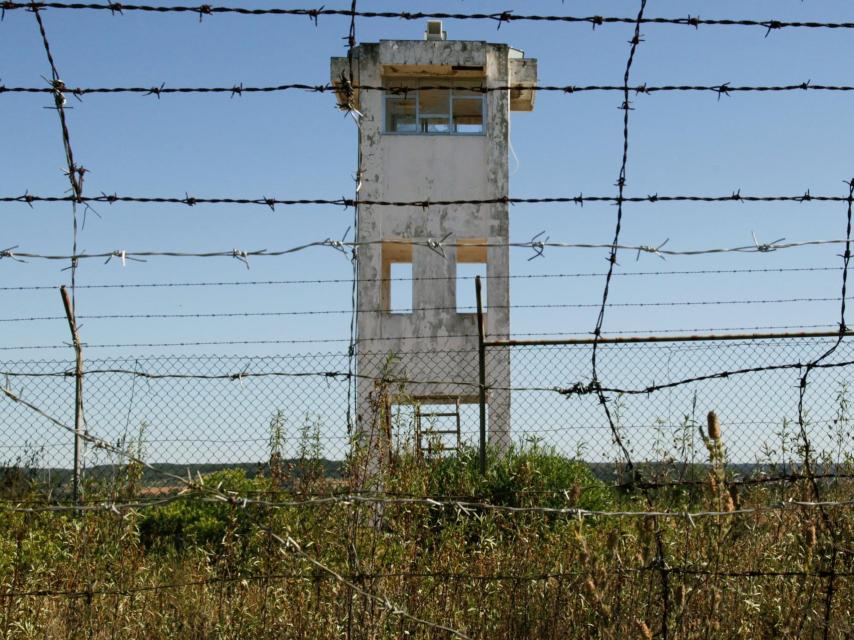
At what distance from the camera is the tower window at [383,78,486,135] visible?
61.1ft

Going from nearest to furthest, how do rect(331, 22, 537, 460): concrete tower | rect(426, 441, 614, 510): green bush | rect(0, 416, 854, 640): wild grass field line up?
rect(0, 416, 854, 640): wild grass field, rect(426, 441, 614, 510): green bush, rect(331, 22, 537, 460): concrete tower

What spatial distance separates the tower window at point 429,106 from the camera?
1861 cm

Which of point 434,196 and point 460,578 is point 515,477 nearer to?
point 460,578

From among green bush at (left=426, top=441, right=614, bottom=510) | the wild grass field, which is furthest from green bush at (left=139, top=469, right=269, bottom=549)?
the wild grass field

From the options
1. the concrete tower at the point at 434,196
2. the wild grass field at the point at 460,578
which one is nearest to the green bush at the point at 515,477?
the wild grass field at the point at 460,578

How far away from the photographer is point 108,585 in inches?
204

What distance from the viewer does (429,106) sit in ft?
63.2

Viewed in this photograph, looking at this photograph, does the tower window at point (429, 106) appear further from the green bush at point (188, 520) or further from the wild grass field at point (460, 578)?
the wild grass field at point (460, 578)

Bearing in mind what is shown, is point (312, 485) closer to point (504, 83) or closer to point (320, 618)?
point (320, 618)

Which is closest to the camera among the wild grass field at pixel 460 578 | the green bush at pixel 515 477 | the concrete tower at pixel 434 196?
the wild grass field at pixel 460 578

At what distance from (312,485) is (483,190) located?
12.6 m

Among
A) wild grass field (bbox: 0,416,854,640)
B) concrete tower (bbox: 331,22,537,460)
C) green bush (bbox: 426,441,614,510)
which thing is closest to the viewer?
wild grass field (bbox: 0,416,854,640)

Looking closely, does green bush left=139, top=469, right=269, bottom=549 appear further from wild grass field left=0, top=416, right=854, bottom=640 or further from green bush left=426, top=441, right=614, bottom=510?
wild grass field left=0, top=416, right=854, bottom=640

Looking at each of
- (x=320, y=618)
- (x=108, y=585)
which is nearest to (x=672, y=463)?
(x=320, y=618)
